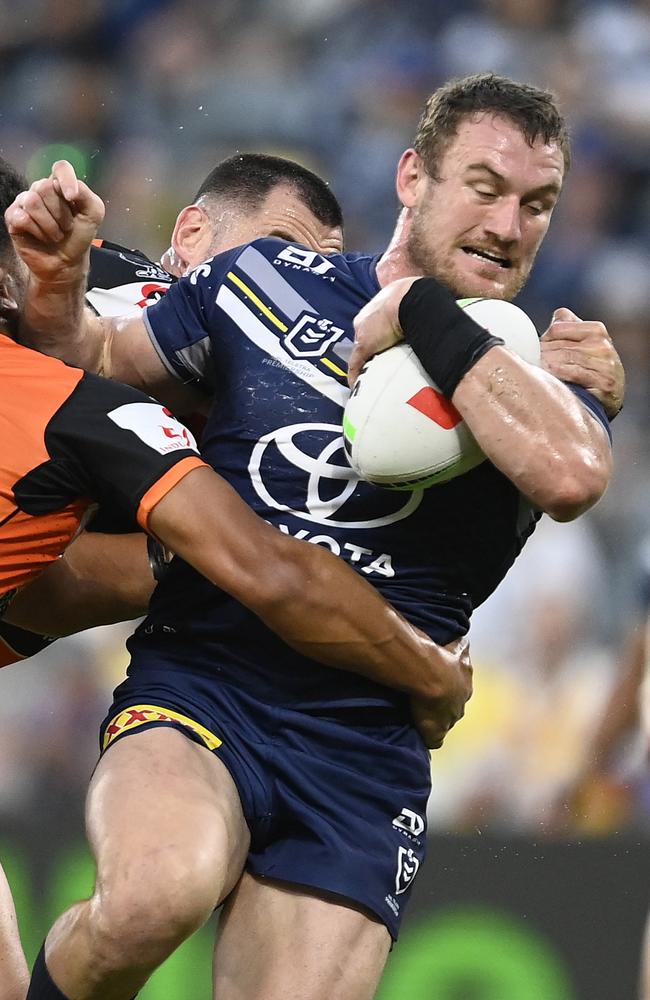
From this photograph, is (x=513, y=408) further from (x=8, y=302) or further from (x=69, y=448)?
(x=8, y=302)

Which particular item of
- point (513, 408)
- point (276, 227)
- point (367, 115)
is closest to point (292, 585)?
point (513, 408)

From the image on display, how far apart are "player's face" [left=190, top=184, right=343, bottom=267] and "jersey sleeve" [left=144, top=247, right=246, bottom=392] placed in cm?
93

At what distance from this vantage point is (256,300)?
2.89 meters

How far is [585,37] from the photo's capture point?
6.76m

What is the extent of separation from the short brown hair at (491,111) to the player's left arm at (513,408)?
595 millimetres

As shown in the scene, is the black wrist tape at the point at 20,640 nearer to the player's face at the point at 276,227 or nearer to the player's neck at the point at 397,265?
the player's neck at the point at 397,265

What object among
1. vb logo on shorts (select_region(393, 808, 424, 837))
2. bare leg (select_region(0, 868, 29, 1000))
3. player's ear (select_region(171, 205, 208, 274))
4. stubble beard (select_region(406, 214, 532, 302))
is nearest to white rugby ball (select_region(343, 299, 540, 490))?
stubble beard (select_region(406, 214, 532, 302))

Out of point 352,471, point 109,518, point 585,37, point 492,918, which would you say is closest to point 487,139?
point 352,471

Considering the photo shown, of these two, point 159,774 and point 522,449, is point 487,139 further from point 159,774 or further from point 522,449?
point 159,774

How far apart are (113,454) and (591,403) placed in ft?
3.01

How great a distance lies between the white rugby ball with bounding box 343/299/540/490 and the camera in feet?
8.19

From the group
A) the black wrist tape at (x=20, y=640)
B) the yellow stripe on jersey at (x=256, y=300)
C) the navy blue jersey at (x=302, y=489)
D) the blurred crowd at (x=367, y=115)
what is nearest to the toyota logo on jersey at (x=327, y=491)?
the navy blue jersey at (x=302, y=489)

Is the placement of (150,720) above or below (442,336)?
below

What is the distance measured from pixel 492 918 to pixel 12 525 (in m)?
2.58
